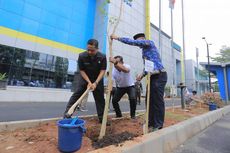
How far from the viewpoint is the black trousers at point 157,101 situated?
11.7ft

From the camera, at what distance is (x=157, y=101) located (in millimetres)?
3615

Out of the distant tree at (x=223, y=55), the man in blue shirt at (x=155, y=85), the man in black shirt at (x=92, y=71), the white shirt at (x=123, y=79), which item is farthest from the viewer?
the distant tree at (x=223, y=55)

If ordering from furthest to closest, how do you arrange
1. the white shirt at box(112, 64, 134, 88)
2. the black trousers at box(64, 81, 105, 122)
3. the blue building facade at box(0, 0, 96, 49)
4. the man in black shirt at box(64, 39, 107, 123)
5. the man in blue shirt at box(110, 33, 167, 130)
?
the blue building facade at box(0, 0, 96, 49) < the white shirt at box(112, 64, 134, 88) < the black trousers at box(64, 81, 105, 122) < the man in black shirt at box(64, 39, 107, 123) < the man in blue shirt at box(110, 33, 167, 130)

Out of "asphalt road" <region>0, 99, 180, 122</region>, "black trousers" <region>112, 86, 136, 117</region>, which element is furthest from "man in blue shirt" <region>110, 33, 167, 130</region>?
"asphalt road" <region>0, 99, 180, 122</region>

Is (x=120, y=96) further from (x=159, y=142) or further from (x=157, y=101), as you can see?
(x=159, y=142)

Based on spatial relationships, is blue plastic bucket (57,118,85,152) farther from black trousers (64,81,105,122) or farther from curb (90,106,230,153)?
black trousers (64,81,105,122)

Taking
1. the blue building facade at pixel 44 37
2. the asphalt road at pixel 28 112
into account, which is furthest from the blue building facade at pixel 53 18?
the asphalt road at pixel 28 112

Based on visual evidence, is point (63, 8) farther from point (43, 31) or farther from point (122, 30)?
point (122, 30)

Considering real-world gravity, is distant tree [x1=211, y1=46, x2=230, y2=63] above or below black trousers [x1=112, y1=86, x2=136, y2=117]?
above

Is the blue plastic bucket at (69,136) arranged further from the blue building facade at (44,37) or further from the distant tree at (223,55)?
the distant tree at (223,55)

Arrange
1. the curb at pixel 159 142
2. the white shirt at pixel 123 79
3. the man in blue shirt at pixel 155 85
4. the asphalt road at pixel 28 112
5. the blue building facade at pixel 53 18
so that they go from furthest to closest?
the blue building facade at pixel 53 18, the asphalt road at pixel 28 112, the white shirt at pixel 123 79, the man in blue shirt at pixel 155 85, the curb at pixel 159 142

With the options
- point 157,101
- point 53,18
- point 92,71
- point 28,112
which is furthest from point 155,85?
point 53,18

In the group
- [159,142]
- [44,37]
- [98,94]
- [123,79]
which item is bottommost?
[159,142]

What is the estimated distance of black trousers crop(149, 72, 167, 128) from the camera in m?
3.57
